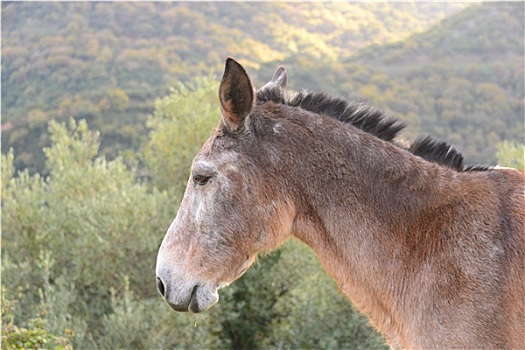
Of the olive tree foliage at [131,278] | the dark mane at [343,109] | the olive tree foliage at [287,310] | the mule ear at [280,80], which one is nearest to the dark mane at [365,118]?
the dark mane at [343,109]

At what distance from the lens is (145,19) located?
194 feet

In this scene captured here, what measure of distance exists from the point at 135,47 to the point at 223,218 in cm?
5452

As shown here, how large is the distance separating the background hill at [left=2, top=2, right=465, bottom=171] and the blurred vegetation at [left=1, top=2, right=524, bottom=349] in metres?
0.20

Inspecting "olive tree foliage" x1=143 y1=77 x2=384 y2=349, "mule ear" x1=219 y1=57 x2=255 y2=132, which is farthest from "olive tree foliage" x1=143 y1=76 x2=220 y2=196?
"mule ear" x1=219 y1=57 x2=255 y2=132

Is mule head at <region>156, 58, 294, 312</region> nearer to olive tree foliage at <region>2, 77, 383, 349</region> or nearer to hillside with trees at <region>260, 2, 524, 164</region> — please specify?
olive tree foliage at <region>2, 77, 383, 349</region>

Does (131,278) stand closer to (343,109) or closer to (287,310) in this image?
(287,310)

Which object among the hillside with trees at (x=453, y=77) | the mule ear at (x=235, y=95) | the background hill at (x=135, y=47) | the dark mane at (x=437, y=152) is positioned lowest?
the background hill at (x=135, y=47)

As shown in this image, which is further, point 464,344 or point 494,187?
point 494,187

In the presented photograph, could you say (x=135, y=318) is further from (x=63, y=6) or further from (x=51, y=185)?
(x=63, y=6)

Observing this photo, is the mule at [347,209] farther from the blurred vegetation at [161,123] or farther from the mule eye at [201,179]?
the blurred vegetation at [161,123]

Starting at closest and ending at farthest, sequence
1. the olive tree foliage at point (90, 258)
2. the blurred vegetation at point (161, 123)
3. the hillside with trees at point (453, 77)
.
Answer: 1. the olive tree foliage at point (90, 258)
2. the blurred vegetation at point (161, 123)
3. the hillside with trees at point (453, 77)

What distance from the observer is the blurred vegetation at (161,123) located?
14750mm

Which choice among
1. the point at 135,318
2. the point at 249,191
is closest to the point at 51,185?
the point at 135,318

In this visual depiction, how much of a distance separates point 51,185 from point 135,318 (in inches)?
313
